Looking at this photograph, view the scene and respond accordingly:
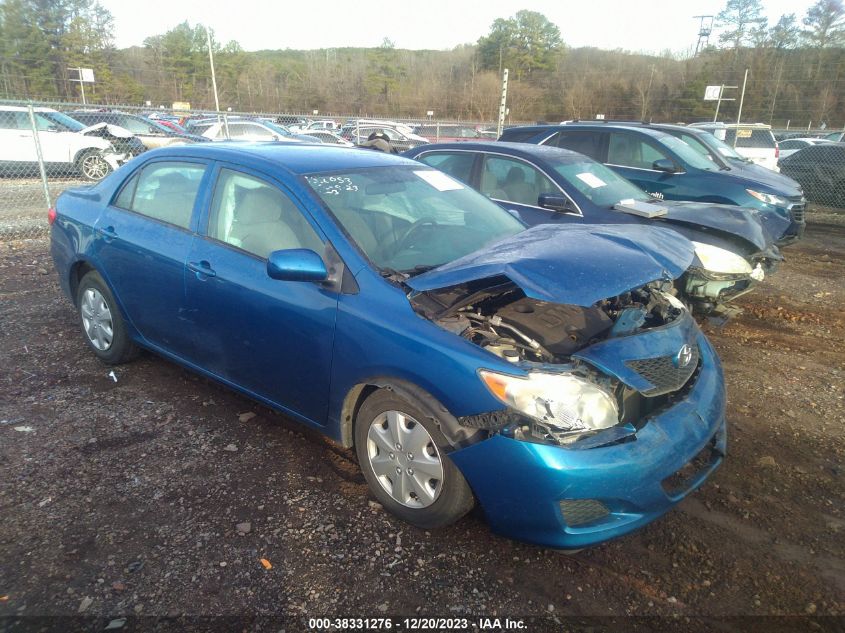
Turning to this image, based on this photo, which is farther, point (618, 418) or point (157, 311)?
point (157, 311)

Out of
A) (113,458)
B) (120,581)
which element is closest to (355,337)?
(120,581)

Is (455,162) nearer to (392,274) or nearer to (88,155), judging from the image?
(392,274)

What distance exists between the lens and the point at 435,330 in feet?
8.27

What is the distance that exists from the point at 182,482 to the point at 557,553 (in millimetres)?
1917

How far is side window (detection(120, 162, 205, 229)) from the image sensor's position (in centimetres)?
365

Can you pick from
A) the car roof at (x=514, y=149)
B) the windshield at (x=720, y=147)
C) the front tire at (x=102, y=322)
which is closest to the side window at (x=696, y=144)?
the windshield at (x=720, y=147)

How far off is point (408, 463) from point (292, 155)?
2004 mm

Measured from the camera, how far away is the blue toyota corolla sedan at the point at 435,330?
2.33 m

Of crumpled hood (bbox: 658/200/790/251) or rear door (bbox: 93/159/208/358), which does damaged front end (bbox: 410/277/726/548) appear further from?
crumpled hood (bbox: 658/200/790/251)

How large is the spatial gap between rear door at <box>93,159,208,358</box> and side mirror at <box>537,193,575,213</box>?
123 inches

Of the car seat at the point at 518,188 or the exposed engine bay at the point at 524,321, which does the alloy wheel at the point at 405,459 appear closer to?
the exposed engine bay at the point at 524,321

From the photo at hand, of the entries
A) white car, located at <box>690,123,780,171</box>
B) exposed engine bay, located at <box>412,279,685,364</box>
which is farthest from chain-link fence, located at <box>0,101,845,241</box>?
exposed engine bay, located at <box>412,279,685,364</box>

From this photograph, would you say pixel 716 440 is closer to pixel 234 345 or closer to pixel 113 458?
pixel 234 345

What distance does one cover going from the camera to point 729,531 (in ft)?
9.02
